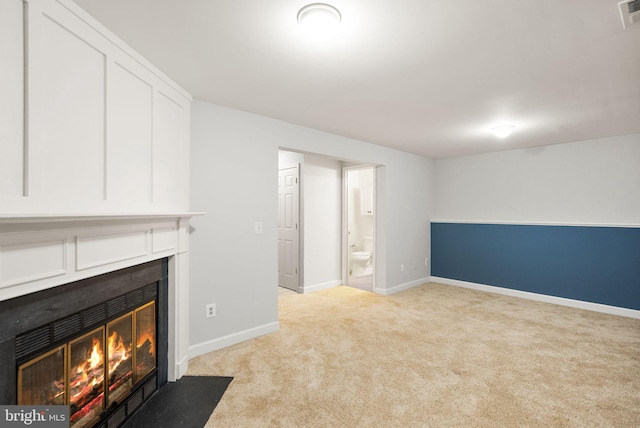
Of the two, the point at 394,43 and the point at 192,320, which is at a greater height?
the point at 394,43

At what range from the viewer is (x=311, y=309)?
407cm

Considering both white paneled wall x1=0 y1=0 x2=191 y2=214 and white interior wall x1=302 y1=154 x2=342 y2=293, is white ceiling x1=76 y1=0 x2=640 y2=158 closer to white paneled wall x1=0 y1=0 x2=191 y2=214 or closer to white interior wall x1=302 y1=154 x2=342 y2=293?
white paneled wall x1=0 y1=0 x2=191 y2=214

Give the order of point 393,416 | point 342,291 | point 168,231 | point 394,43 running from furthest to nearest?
point 342,291
point 168,231
point 393,416
point 394,43

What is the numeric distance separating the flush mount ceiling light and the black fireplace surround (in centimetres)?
177

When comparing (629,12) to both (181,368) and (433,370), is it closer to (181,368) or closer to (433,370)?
(433,370)

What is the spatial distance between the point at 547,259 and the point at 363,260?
306 centimetres

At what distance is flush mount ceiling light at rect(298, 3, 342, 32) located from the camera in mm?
1486

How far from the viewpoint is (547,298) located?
14.6 ft

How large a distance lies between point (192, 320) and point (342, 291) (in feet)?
9.11

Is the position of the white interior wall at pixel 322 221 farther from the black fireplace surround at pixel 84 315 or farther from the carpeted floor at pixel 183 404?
the black fireplace surround at pixel 84 315

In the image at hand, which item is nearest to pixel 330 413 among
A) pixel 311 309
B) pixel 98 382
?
pixel 98 382

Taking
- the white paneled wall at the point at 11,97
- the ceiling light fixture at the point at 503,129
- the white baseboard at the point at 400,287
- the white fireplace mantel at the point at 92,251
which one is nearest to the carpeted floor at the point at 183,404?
the white fireplace mantel at the point at 92,251

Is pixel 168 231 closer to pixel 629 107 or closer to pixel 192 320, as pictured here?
pixel 192 320

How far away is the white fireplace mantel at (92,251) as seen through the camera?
1146mm
